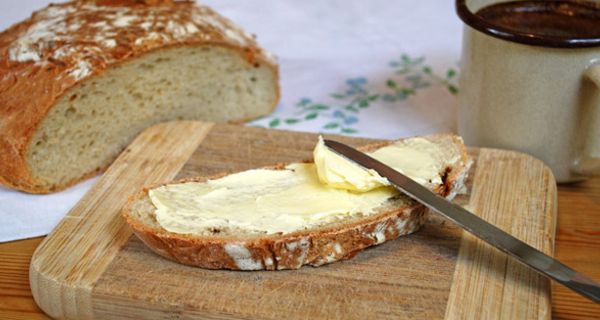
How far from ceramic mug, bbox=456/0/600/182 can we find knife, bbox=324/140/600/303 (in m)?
0.67

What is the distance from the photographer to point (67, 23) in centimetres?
325

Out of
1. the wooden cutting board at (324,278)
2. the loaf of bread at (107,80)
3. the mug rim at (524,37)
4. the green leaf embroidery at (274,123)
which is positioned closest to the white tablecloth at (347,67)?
the green leaf embroidery at (274,123)

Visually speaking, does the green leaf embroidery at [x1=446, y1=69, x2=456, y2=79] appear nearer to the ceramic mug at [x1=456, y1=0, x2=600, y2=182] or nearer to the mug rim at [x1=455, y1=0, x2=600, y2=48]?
the ceramic mug at [x1=456, y1=0, x2=600, y2=182]

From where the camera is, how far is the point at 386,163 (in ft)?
8.47

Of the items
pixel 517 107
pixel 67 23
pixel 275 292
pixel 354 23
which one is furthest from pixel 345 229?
pixel 354 23

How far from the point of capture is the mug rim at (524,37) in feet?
8.70

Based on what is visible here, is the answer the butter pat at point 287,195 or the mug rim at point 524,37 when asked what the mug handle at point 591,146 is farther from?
the butter pat at point 287,195

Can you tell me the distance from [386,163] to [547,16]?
39.2 inches

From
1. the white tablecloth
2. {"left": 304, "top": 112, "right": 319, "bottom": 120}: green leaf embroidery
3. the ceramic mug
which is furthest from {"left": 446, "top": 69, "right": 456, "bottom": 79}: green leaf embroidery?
the ceramic mug

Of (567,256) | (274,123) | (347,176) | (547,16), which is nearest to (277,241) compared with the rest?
(347,176)

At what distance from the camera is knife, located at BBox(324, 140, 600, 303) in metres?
2.10

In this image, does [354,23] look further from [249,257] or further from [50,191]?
[249,257]

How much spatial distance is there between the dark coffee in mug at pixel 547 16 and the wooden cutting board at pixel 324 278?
25.3 inches

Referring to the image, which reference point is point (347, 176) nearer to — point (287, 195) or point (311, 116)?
point (287, 195)
